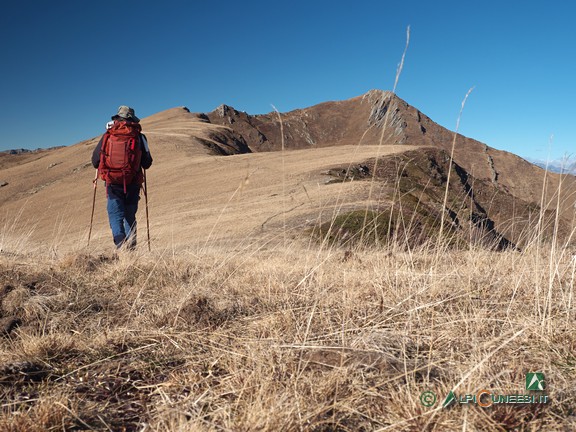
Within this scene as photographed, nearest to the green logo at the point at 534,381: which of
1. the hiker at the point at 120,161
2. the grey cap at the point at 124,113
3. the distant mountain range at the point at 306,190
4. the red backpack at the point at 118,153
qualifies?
the distant mountain range at the point at 306,190

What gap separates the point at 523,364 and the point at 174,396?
159cm

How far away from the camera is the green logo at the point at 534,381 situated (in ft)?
5.54

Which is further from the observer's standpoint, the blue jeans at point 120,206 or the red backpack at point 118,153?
the blue jeans at point 120,206

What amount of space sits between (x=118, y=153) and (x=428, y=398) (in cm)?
605

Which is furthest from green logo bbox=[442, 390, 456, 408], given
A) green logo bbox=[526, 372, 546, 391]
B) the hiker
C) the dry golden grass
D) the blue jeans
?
the blue jeans

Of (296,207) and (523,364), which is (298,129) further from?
(523,364)

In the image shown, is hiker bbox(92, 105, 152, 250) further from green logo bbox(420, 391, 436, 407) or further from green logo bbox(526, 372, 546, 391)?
green logo bbox(526, 372, 546, 391)

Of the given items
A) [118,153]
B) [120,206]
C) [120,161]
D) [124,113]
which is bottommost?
[120,206]

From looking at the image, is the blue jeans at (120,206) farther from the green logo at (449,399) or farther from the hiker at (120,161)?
the green logo at (449,399)

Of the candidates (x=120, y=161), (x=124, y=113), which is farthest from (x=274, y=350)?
(x=124, y=113)

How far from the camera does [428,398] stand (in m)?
1.66

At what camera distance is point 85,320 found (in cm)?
298

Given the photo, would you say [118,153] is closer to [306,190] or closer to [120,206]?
[120,206]

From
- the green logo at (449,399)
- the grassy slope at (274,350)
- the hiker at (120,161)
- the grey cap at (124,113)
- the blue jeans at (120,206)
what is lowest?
the grassy slope at (274,350)
